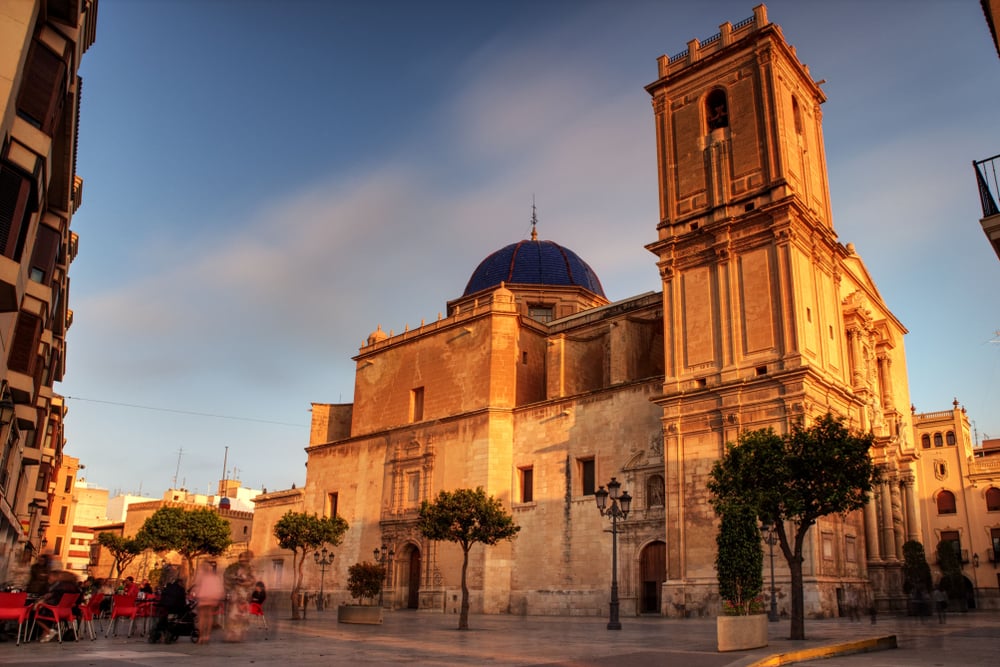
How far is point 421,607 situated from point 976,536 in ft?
92.5

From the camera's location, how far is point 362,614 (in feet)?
62.1

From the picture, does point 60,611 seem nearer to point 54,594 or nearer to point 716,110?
point 54,594

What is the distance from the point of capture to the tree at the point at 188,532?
107ft

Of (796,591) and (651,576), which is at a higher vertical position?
(796,591)

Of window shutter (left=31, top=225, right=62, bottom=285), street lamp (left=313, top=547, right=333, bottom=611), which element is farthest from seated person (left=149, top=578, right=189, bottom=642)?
street lamp (left=313, top=547, right=333, bottom=611)

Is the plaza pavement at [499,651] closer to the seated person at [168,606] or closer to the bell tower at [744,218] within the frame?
the seated person at [168,606]

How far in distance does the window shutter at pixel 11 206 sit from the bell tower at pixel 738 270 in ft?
62.7

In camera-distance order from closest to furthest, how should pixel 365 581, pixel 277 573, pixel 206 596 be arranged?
1. pixel 206 596
2. pixel 365 581
3. pixel 277 573

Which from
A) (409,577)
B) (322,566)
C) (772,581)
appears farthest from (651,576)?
(322,566)

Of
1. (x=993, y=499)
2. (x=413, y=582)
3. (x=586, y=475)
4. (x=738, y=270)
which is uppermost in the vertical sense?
(x=738, y=270)

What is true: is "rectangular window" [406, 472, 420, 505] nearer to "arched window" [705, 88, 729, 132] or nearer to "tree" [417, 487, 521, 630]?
"tree" [417, 487, 521, 630]

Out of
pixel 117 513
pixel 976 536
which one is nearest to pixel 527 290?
pixel 976 536

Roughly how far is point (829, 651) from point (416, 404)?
2684 cm

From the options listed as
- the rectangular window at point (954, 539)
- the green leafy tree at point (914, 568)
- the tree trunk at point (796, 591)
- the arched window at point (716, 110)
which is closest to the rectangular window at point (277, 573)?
the green leafy tree at point (914, 568)
